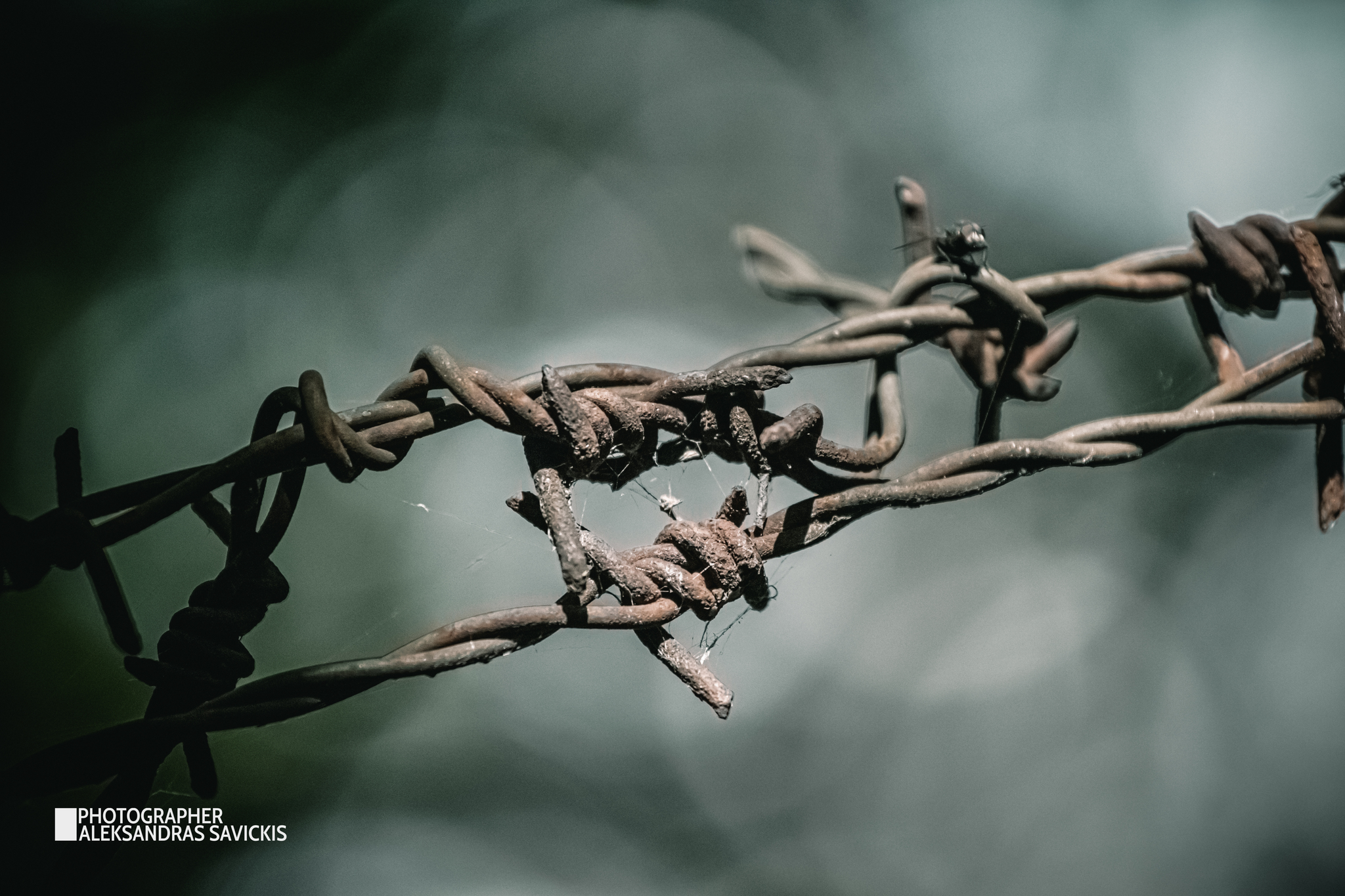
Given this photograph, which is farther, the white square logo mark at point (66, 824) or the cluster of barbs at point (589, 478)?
the white square logo mark at point (66, 824)

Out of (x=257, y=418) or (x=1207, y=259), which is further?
(x=1207, y=259)

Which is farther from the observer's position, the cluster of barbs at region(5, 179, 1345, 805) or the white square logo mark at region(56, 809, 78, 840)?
the white square logo mark at region(56, 809, 78, 840)

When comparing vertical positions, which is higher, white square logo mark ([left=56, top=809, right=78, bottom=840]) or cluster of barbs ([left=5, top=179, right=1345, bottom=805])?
cluster of barbs ([left=5, top=179, right=1345, bottom=805])

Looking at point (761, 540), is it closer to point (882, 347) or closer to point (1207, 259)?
point (882, 347)

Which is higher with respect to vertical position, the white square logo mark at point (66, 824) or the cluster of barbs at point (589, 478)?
the cluster of barbs at point (589, 478)

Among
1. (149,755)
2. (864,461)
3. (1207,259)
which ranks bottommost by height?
(149,755)

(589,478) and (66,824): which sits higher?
(589,478)

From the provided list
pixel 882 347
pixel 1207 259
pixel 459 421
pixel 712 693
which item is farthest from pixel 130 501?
pixel 1207 259

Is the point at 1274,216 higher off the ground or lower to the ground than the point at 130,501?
higher
